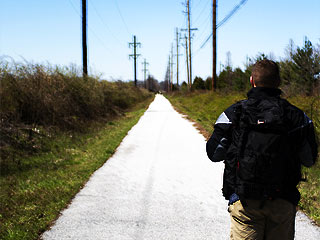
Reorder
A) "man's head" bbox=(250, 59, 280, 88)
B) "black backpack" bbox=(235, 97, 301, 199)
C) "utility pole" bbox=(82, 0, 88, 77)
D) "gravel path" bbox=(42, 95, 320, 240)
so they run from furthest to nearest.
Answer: "utility pole" bbox=(82, 0, 88, 77)
"gravel path" bbox=(42, 95, 320, 240)
"man's head" bbox=(250, 59, 280, 88)
"black backpack" bbox=(235, 97, 301, 199)

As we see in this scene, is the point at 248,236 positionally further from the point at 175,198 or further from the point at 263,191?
the point at 175,198

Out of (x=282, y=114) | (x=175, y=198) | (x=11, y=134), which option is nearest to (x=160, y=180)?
(x=175, y=198)

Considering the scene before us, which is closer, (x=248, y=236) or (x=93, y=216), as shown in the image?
(x=248, y=236)

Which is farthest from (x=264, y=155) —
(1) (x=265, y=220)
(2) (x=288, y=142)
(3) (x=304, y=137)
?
(1) (x=265, y=220)

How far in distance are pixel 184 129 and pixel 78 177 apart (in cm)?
730

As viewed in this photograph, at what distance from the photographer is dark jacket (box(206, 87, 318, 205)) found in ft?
7.06

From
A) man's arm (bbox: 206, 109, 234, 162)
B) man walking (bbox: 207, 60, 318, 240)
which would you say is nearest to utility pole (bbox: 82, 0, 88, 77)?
man's arm (bbox: 206, 109, 234, 162)

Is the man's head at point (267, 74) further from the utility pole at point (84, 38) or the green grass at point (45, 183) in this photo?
the utility pole at point (84, 38)

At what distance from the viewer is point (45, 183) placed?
19.8ft

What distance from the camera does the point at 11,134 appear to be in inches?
363

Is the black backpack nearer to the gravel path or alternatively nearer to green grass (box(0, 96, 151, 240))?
the gravel path

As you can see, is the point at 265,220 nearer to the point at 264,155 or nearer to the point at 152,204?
the point at 264,155

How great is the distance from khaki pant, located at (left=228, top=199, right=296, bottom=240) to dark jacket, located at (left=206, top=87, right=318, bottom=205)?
8 centimetres

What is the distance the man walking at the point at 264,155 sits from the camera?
2.10 metres
